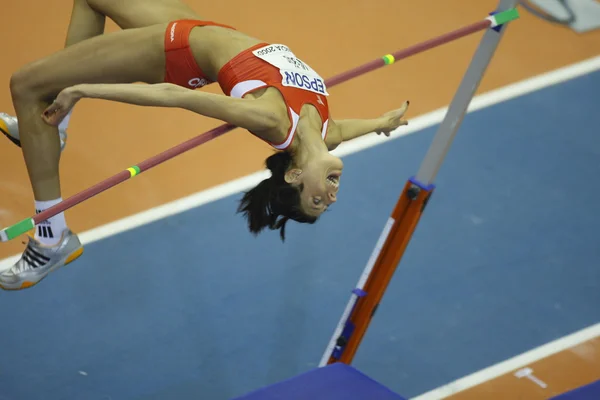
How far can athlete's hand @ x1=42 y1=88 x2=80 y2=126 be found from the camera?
331cm

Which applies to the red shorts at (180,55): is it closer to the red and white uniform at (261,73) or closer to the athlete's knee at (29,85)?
the red and white uniform at (261,73)

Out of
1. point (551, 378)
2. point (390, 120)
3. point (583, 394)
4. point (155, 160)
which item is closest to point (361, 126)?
point (390, 120)

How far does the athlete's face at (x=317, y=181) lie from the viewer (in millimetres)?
3627

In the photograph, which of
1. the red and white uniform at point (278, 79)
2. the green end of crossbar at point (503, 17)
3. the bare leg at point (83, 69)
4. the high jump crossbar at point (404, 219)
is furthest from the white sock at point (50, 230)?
the green end of crossbar at point (503, 17)

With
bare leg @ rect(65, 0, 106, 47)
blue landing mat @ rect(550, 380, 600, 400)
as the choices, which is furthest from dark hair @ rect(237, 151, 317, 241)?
blue landing mat @ rect(550, 380, 600, 400)

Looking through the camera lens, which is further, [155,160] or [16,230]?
[155,160]

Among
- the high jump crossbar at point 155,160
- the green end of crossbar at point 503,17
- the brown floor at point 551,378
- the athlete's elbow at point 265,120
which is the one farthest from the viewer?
the brown floor at point 551,378

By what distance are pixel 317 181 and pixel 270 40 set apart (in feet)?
11.1

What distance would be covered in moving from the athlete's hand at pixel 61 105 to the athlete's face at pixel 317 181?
36.5 inches

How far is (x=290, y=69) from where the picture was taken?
3.77 m

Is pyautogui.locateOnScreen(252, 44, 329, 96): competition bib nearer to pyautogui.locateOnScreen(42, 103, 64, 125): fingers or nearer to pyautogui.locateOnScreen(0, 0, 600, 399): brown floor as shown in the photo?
pyautogui.locateOnScreen(42, 103, 64, 125): fingers

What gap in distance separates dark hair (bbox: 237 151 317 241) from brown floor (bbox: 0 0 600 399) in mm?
1997

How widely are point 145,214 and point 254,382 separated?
4.48 ft

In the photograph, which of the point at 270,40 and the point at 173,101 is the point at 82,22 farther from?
the point at 270,40
